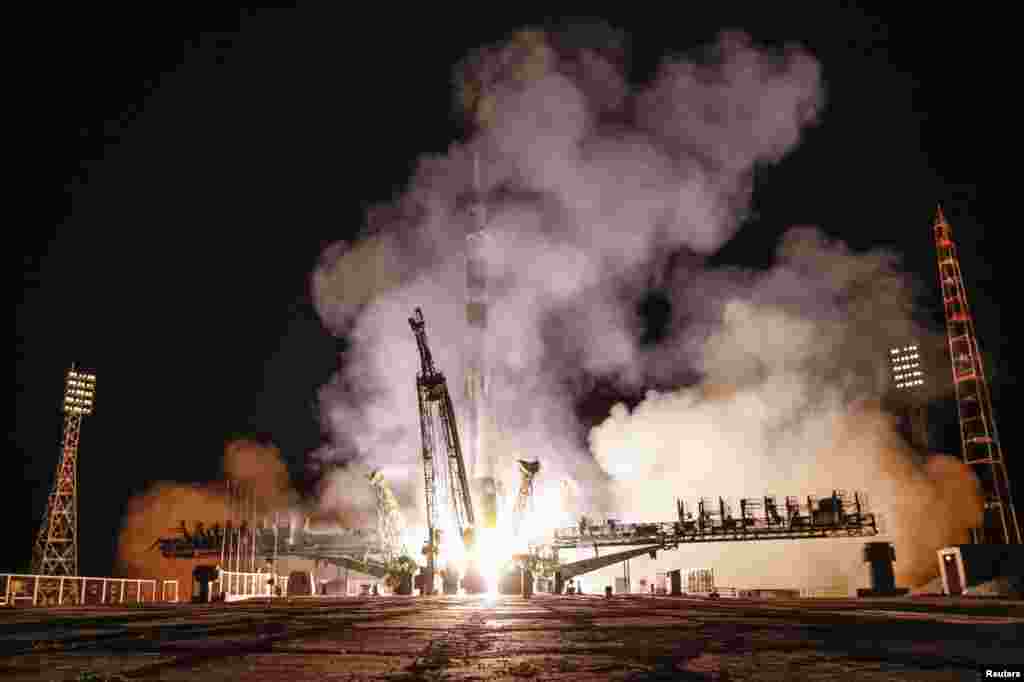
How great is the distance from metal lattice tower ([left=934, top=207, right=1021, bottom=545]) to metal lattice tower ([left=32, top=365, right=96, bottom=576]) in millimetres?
95315

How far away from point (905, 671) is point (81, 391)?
91.6 meters

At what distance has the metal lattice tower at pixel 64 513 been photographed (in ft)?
240

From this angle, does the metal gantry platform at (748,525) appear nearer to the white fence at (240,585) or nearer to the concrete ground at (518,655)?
the white fence at (240,585)

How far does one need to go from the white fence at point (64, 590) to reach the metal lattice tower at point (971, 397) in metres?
80.7

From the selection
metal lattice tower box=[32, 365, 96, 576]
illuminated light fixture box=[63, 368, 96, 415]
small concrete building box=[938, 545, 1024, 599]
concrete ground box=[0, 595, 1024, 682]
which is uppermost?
illuminated light fixture box=[63, 368, 96, 415]

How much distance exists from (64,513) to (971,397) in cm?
9997

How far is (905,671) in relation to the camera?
19.1ft

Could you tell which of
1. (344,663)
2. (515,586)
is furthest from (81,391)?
(344,663)

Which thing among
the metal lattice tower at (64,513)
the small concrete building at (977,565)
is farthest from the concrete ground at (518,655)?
the metal lattice tower at (64,513)

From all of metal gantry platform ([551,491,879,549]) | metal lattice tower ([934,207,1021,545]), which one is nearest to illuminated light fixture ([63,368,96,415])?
metal gantry platform ([551,491,879,549])

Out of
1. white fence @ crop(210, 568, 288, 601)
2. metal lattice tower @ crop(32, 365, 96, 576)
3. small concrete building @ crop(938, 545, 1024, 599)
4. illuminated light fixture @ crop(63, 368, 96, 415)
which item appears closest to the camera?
small concrete building @ crop(938, 545, 1024, 599)

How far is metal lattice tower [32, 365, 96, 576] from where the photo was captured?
240ft

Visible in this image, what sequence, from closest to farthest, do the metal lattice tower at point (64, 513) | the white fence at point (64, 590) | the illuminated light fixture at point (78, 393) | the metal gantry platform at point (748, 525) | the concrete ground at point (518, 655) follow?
the concrete ground at point (518, 655) < the white fence at point (64, 590) < the metal lattice tower at point (64, 513) < the illuminated light fixture at point (78, 393) < the metal gantry platform at point (748, 525)

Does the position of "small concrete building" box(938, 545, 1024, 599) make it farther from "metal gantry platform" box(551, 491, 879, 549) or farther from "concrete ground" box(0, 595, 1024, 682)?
"concrete ground" box(0, 595, 1024, 682)
